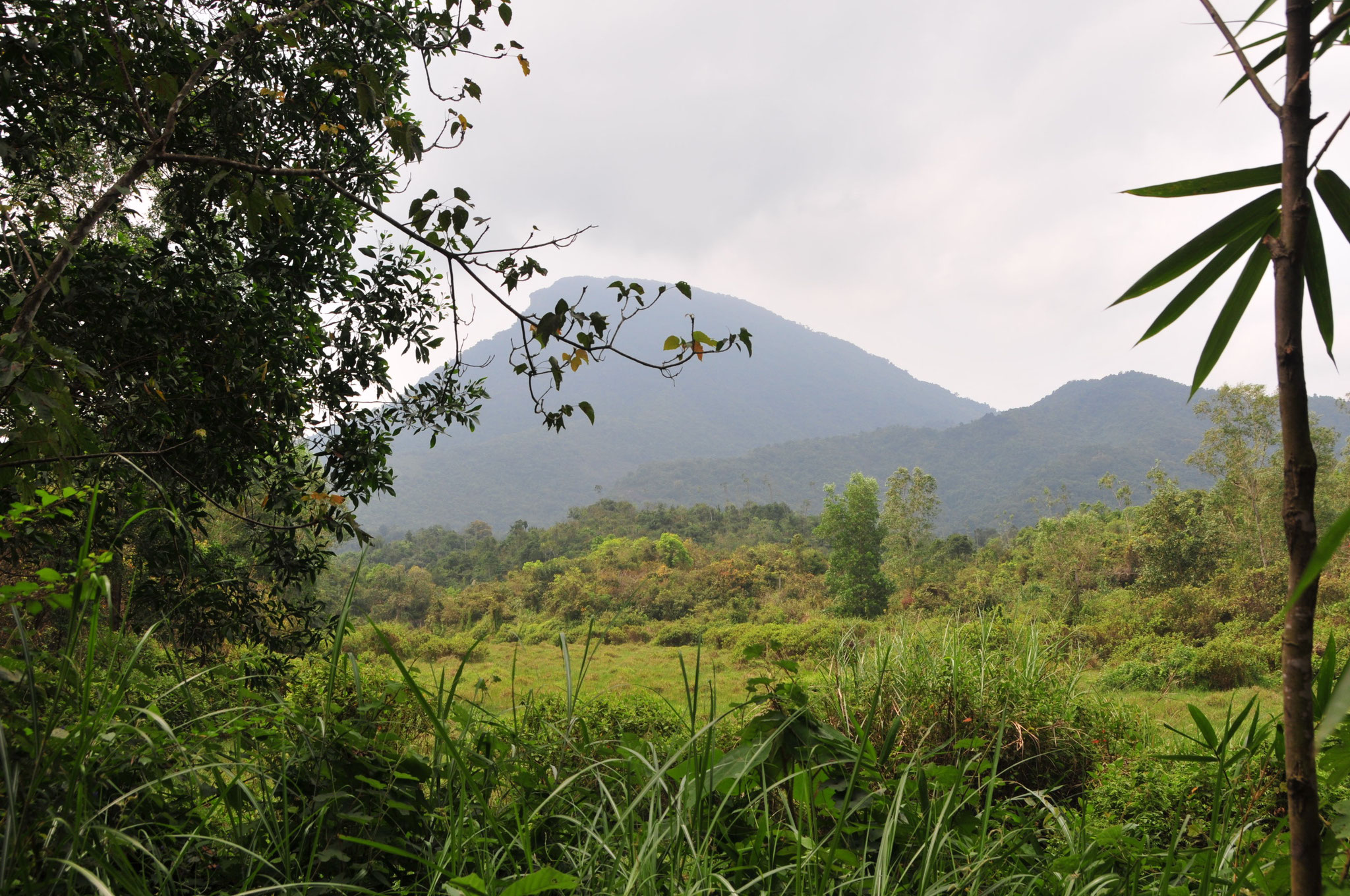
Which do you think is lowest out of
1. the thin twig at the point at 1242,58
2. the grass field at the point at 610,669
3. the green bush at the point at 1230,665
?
→ the grass field at the point at 610,669

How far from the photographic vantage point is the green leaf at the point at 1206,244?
68cm

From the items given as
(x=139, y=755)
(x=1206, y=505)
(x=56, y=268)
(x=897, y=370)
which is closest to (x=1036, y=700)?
(x=139, y=755)

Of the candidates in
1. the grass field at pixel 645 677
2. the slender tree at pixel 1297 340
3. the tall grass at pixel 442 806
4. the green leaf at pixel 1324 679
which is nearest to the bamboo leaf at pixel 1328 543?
the slender tree at pixel 1297 340

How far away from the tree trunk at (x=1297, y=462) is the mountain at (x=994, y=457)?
7589 cm

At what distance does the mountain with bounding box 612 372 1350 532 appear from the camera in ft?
255

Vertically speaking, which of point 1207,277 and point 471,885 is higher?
point 1207,277

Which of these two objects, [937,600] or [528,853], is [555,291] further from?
[528,853]

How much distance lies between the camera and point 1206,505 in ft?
55.1

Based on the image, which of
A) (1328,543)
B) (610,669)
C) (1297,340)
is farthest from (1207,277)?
(610,669)

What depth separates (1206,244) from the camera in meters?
0.73

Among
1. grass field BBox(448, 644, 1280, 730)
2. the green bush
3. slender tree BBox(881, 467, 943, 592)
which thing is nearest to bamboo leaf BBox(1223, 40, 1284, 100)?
grass field BBox(448, 644, 1280, 730)

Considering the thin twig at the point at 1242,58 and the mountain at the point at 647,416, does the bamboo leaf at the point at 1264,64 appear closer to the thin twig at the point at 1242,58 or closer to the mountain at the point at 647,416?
the thin twig at the point at 1242,58

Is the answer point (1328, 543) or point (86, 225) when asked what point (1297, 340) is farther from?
point (86, 225)

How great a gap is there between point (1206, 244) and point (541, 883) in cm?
97
